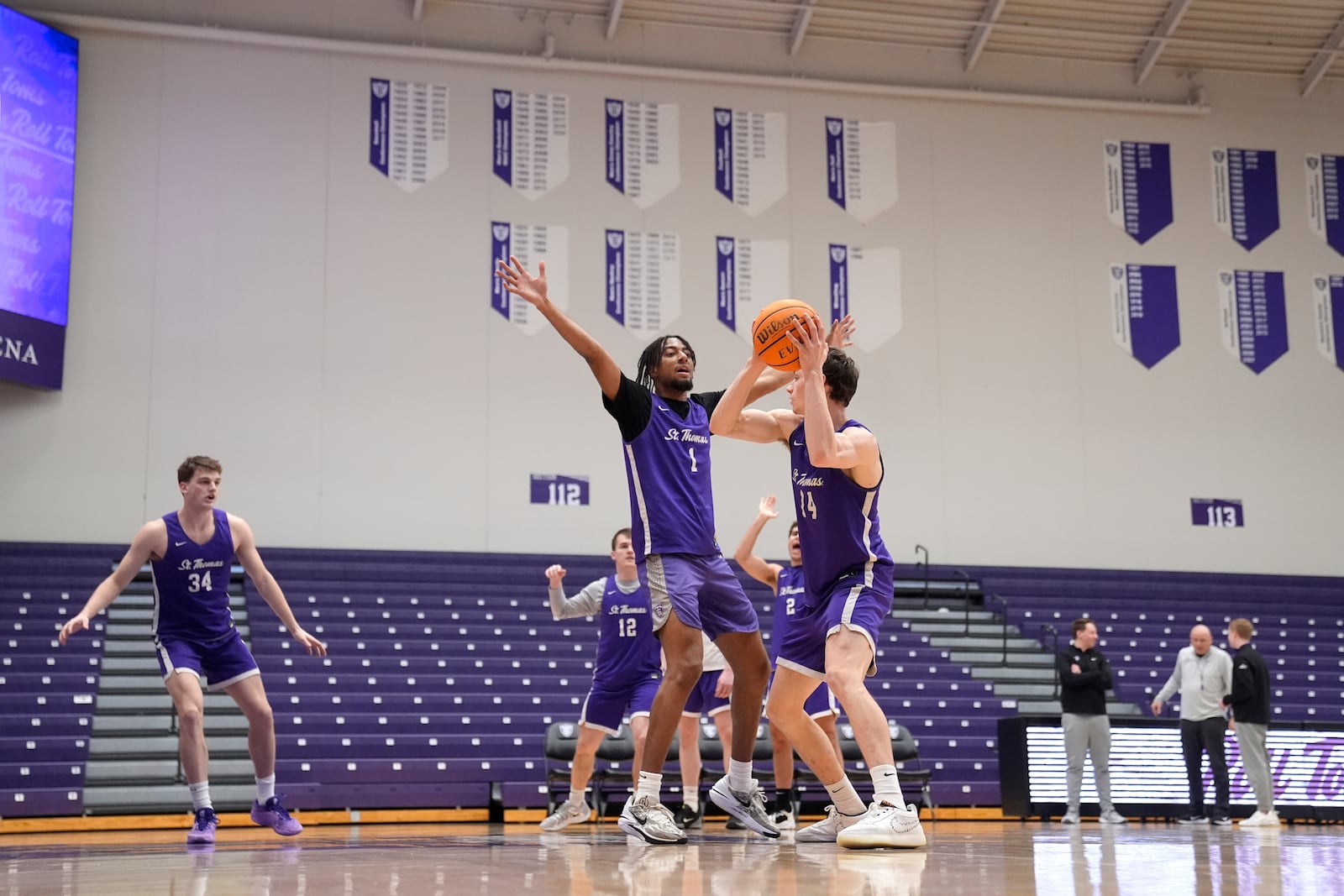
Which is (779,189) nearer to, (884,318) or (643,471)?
(884,318)

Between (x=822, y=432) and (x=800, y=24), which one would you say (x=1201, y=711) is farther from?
(x=800, y=24)

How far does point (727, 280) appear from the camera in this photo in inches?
720

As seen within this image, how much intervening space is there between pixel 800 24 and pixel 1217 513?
9137mm

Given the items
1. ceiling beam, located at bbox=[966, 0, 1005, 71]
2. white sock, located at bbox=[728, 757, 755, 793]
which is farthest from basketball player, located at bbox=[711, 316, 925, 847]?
ceiling beam, located at bbox=[966, 0, 1005, 71]

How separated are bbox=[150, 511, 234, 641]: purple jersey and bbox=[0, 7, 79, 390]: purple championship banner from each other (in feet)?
30.4

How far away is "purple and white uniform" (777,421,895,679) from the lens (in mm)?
5766

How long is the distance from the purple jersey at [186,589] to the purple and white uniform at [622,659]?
234cm

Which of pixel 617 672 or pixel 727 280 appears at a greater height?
pixel 727 280

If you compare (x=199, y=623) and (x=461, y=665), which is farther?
(x=461, y=665)

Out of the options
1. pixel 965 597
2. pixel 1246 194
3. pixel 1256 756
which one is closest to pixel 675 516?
pixel 1256 756

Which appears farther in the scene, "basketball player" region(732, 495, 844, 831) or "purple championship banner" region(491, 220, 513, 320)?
"purple championship banner" region(491, 220, 513, 320)

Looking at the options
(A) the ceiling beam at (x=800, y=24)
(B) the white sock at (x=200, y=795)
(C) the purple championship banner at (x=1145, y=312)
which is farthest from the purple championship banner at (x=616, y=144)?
(B) the white sock at (x=200, y=795)

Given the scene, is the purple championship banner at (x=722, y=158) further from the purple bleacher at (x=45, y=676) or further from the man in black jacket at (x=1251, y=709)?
the man in black jacket at (x=1251, y=709)

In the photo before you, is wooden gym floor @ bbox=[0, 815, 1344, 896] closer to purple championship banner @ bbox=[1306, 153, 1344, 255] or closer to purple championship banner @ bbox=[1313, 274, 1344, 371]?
purple championship banner @ bbox=[1313, 274, 1344, 371]
